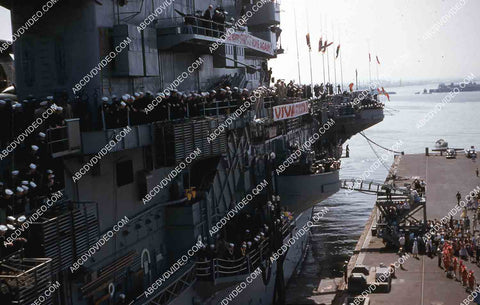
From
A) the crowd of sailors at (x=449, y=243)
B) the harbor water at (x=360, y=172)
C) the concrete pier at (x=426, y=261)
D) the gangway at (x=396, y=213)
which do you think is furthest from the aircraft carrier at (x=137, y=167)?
the harbor water at (x=360, y=172)

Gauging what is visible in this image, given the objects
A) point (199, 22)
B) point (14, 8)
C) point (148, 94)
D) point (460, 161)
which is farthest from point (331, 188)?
point (460, 161)

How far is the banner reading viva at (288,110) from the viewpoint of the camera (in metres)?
25.8

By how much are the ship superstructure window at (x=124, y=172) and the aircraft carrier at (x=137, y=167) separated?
0.17 feet

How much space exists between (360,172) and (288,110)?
5109 centimetres

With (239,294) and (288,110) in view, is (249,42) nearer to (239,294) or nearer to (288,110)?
(288,110)

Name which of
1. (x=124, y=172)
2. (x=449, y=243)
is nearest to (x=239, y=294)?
(x=124, y=172)

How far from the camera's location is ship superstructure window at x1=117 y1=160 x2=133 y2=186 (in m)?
16.2

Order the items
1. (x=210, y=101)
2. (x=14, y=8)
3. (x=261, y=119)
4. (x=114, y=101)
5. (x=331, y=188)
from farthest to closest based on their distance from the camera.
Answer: (x=331, y=188), (x=261, y=119), (x=210, y=101), (x=14, y=8), (x=114, y=101)

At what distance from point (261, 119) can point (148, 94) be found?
8.63 m

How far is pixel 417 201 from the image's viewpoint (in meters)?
32.1

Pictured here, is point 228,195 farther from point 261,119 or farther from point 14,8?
point 14,8

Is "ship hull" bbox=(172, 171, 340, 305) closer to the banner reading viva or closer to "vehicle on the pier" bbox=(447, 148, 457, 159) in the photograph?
the banner reading viva

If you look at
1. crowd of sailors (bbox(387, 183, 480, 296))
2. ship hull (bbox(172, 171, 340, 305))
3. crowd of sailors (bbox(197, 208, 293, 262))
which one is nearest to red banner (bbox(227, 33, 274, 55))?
ship hull (bbox(172, 171, 340, 305))

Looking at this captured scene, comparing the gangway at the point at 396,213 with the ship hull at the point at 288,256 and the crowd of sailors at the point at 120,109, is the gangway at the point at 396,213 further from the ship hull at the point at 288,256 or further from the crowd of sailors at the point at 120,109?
the crowd of sailors at the point at 120,109
